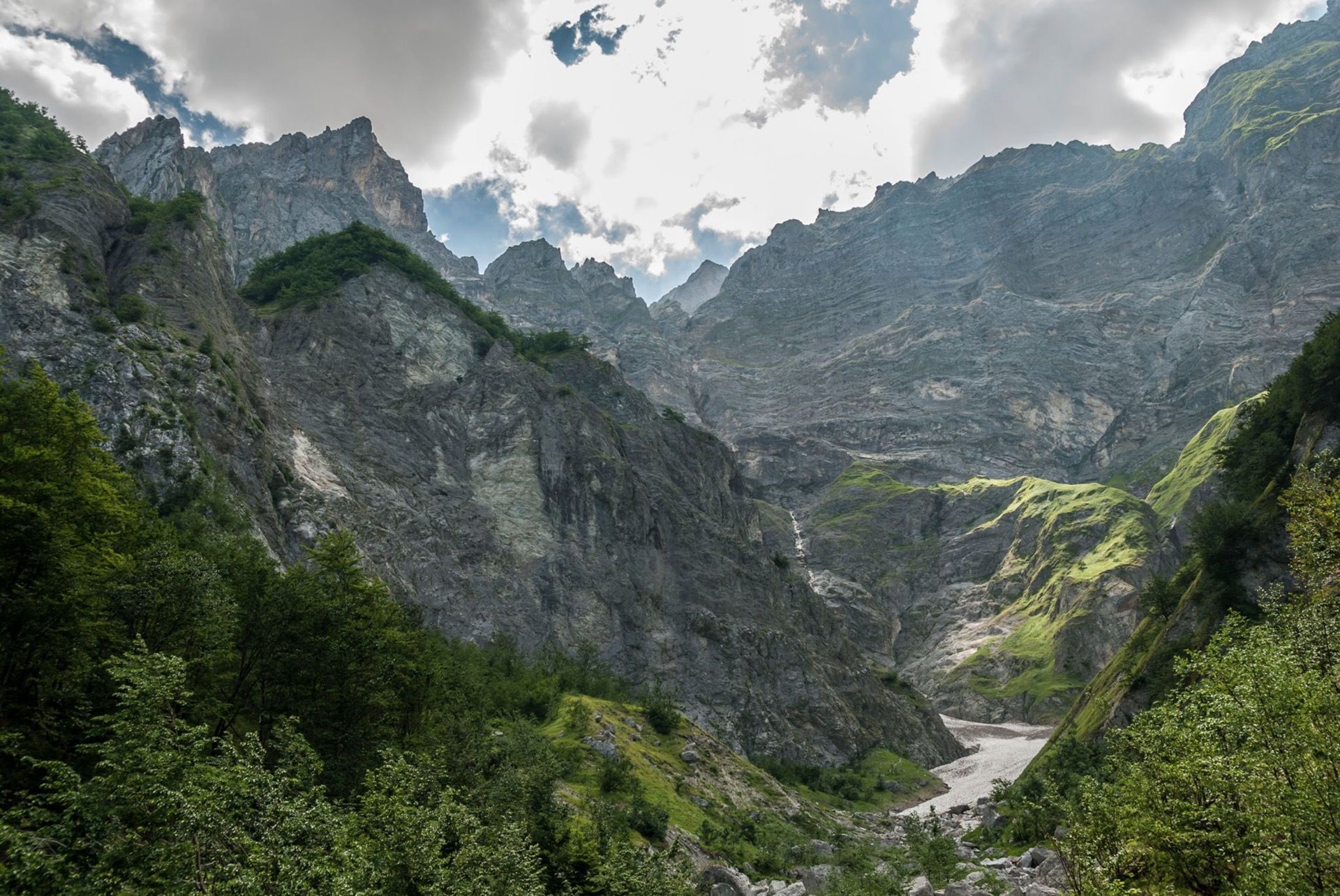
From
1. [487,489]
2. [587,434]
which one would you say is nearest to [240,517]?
[487,489]

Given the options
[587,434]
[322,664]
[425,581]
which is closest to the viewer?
[322,664]

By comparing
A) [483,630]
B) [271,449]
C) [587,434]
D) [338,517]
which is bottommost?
[483,630]

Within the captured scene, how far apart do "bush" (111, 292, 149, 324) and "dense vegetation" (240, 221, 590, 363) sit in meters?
35.1

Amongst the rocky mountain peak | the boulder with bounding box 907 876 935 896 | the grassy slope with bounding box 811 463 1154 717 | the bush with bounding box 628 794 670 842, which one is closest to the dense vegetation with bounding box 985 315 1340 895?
the boulder with bounding box 907 876 935 896

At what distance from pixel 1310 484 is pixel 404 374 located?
Result: 96.0 meters

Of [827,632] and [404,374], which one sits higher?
[404,374]

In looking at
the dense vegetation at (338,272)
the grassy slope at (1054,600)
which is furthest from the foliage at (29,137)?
A: the grassy slope at (1054,600)

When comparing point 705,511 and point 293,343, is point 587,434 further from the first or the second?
point 293,343

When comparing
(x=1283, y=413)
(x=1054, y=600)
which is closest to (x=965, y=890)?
(x=1283, y=413)

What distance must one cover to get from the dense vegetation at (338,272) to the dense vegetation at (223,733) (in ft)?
239

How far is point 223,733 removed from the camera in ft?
89.4

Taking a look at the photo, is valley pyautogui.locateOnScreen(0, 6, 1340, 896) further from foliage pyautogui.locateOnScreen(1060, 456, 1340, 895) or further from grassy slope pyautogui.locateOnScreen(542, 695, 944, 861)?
grassy slope pyautogui.locateOnScreen(542, 695, 944, 861)

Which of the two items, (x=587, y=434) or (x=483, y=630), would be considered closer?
(x=483, y=630)

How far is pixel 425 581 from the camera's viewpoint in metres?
82.2
